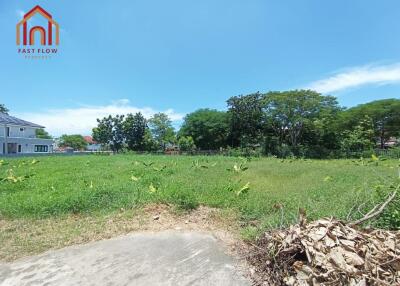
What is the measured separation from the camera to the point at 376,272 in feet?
7.58

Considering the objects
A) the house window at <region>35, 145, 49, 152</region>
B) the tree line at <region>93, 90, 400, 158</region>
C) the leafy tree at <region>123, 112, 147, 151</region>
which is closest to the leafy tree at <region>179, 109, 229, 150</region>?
the tree line at <region>93, 90, 400, 158</region>

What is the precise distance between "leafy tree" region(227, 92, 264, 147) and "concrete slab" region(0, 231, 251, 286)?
2672cm

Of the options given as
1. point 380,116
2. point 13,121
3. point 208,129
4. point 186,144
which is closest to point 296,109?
point 380,116

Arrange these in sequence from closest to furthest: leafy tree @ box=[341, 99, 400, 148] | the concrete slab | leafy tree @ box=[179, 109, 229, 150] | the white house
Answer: the concrete slab → leafy tree @ box=[341, 99, 400, 148] → the white house → leafy tree @ box=[179, 109, 229, 150]

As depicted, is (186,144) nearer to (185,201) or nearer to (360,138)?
(360,138)

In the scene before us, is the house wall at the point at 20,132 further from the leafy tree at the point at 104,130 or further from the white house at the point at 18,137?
the leafy tree at the point at 104,130

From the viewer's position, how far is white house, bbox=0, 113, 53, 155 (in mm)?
29375

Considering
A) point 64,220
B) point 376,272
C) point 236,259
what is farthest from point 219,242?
point 64,220

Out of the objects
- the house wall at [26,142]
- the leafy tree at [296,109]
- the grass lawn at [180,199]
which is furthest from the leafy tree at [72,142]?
the grass lawn at [180,199]

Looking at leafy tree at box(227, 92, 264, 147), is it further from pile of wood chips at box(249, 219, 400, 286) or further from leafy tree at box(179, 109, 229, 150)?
pile of wood chips at box(249, 219, 400, 286)

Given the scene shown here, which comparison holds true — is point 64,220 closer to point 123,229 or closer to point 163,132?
point 123,229

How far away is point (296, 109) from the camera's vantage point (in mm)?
27281

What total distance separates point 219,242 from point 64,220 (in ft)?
9.39

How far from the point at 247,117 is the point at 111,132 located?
53.5ft
